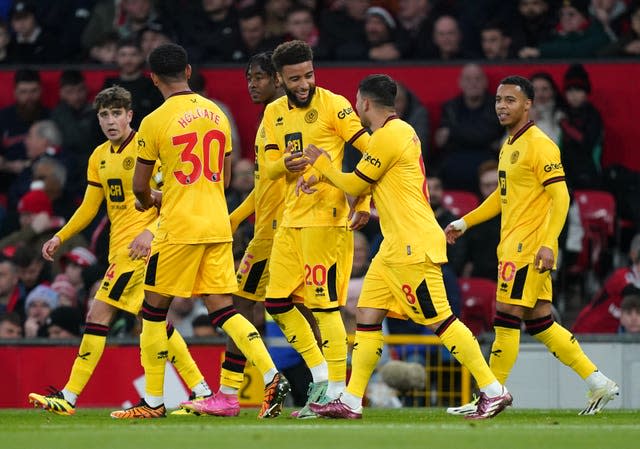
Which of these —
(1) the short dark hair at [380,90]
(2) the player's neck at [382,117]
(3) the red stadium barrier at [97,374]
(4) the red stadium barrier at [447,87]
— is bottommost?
(3) the red stadium barrier at [97,374]

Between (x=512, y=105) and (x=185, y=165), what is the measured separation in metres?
2.55

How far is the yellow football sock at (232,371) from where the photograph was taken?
38.1 feet

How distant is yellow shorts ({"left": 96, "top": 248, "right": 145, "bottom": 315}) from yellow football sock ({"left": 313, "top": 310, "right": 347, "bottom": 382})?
1.64m

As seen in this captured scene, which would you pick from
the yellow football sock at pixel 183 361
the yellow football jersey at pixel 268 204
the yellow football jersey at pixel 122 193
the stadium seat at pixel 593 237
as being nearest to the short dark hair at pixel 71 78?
the stadium seat at pixel 593 237

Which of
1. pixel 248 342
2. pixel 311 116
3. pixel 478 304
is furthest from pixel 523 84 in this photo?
pixel 478 304

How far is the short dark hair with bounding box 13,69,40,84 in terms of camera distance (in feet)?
62.1

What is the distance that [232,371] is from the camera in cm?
1167

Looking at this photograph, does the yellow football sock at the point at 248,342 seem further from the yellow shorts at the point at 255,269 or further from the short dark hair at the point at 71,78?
the short dark hair at the point at 71,78

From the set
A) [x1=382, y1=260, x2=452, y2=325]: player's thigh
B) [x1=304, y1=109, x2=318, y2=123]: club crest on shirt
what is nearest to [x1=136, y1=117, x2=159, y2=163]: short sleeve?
[x1=304, y1=109, x2=318, y2=123]: club crest on shirt

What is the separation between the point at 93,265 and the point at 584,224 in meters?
5.45

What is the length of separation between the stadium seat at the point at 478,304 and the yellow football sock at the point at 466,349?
5.09 metres

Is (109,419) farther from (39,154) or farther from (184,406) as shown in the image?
(39,154)

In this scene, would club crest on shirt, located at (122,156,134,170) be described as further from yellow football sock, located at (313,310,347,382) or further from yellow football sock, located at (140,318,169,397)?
yellow football sock, located at (313,310,347,382)

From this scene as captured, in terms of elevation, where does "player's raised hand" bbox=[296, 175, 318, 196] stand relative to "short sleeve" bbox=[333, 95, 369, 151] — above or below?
below
